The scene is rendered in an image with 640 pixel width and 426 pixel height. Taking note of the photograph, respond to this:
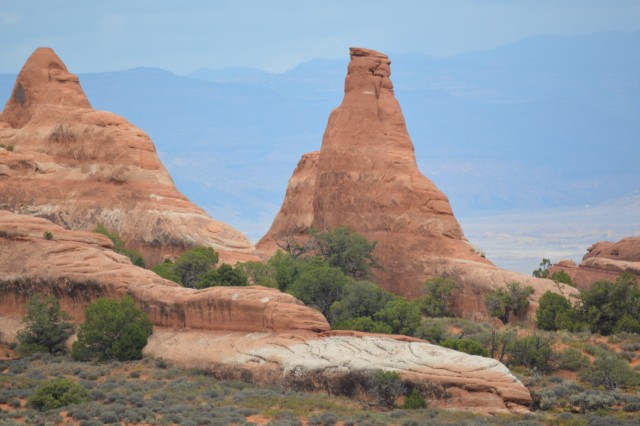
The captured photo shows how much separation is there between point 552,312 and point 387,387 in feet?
63.7

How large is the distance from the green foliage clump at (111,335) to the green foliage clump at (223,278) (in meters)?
9.44

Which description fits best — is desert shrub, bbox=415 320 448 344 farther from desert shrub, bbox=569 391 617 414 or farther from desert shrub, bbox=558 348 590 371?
desert shrub, bbox=569 391 617 414

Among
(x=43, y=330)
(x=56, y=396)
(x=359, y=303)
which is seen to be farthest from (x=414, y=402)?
(x=43, y=330)

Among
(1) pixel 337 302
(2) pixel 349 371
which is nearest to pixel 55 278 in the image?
(1) pixel 337 302

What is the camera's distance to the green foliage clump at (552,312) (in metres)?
54.2

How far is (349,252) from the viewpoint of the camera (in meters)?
64.4

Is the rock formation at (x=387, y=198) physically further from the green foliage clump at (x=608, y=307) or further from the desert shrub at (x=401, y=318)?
the desert shrub at (x=401, y=318)

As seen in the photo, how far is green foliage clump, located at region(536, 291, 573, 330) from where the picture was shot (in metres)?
54.2

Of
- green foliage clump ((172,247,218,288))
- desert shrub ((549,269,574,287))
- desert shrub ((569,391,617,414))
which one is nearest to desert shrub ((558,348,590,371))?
desert shrub ((569,391,617,414))

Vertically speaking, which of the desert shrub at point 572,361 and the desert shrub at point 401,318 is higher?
the desert shrub at point 401,318

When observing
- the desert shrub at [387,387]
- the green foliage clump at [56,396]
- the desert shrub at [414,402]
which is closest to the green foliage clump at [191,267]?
the green foliage clump at [56,396]

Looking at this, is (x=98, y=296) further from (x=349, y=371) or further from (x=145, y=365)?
(x=349, y=371)

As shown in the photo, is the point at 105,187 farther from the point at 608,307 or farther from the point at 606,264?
the point at 608,307

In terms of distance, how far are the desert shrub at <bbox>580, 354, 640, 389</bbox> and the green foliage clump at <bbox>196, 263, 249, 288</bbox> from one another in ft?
54.6
